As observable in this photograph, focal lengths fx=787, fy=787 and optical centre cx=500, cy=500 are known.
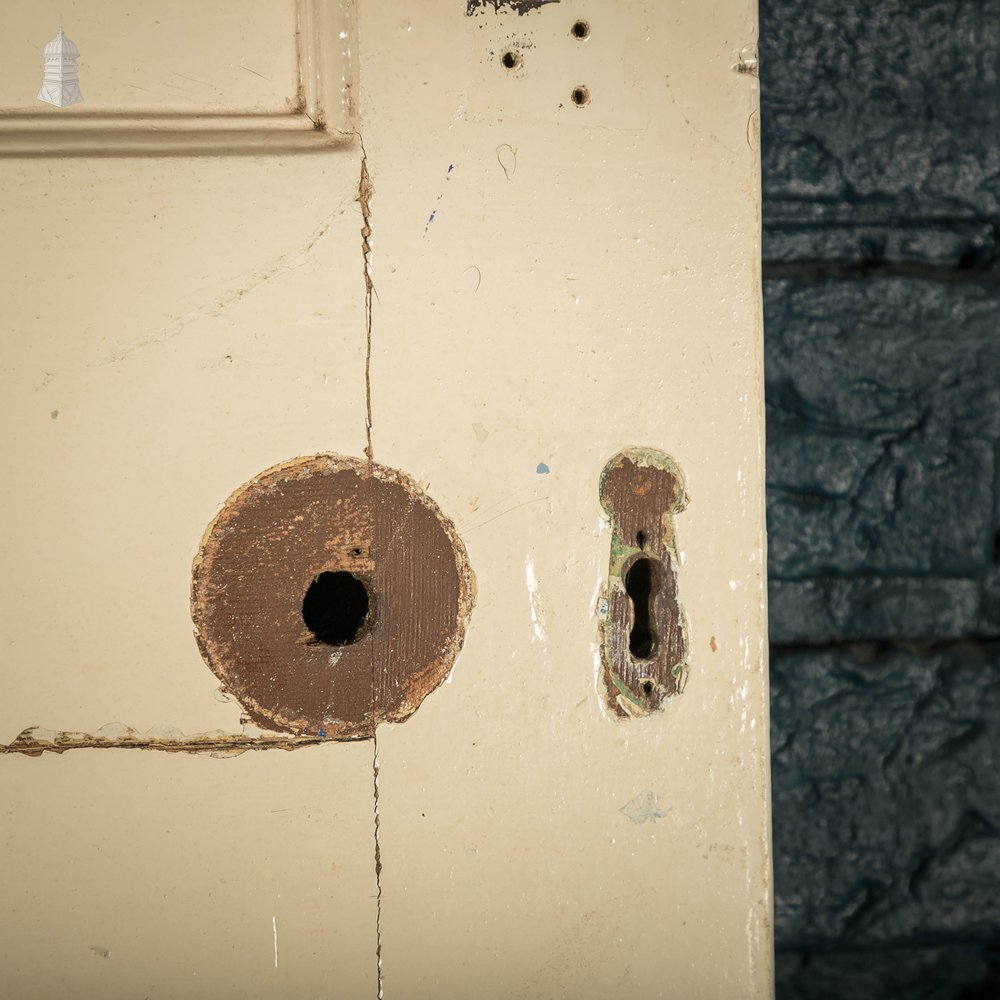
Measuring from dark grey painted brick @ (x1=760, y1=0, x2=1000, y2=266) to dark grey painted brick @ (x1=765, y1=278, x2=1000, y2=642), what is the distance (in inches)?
3.6

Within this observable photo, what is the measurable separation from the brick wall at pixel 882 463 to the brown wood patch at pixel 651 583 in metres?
0.45

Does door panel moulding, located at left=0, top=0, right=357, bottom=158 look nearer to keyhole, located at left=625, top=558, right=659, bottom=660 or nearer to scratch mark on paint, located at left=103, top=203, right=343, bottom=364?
scratch mark on paint, located at left=103, top=203, right=343, bottom=364

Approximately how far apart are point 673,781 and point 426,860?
213 millimetres

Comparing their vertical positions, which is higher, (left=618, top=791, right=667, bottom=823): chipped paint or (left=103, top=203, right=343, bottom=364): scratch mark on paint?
(left=103, top=203, right=343, bottom=364): scratch mark on paint

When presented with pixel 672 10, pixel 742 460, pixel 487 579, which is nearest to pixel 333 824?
pixel 487 579

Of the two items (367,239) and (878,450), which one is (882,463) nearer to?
(878,450)

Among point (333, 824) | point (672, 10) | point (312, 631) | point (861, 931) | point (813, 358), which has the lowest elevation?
point (861, 931)

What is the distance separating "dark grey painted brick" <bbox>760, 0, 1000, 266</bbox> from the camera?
103 cm

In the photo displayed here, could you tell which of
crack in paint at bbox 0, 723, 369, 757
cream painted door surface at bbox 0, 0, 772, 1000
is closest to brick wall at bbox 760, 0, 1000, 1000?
cream painted door surface at bbox 0, 0, 772, 1000

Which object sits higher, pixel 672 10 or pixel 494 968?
pixel 672 10

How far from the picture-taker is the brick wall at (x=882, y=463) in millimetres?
1035

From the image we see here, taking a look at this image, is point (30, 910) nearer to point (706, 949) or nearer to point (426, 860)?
point (426, 860)

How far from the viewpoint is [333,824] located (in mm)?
644

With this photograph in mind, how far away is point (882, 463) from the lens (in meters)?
1.05
